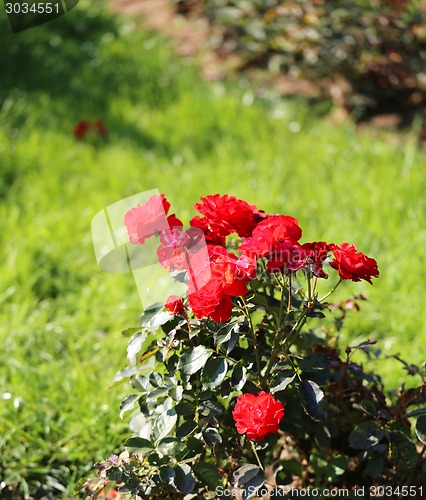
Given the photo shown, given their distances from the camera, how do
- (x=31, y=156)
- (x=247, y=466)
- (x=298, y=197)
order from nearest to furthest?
(x=247, y=466), (x=298, y=197), (x=31, y=156)

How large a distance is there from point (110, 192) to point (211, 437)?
6.83 feet

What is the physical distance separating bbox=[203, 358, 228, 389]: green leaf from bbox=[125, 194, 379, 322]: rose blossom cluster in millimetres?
109

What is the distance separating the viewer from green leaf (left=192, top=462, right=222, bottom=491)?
66.3 inches

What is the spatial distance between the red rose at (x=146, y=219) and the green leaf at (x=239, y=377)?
355 millimetres

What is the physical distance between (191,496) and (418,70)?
304 cm

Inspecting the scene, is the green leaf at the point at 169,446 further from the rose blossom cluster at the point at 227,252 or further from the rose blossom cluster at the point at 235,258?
the rose blossom cluster at the point at 227,252

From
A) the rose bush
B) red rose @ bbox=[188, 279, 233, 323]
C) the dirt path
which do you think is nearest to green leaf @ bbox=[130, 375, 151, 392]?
the rose bush

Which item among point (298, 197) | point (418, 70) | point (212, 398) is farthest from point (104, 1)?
point (212, 398)

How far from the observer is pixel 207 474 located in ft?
5.53

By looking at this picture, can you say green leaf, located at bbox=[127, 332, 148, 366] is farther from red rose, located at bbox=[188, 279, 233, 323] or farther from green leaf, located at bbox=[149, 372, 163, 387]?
red rose, located at bbox=[188, 279, 233, 323]

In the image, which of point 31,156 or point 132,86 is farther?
point 132,86

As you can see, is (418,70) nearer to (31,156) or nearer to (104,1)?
(31,156)

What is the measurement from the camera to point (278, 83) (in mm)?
4707

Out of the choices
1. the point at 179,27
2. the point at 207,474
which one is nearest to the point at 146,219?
the point at 207,474
